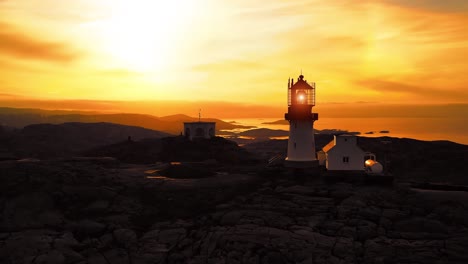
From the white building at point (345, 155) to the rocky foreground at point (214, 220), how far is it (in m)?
Answer: 2.49

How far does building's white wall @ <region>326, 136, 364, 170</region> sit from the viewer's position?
3781 cm

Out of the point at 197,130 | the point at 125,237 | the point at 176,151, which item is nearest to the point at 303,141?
the point at 125,237

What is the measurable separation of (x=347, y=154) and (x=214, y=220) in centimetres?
1581

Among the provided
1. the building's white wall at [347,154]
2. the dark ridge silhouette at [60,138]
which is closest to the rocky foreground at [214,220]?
the building's white wall at [347,154]

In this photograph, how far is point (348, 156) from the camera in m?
37.9

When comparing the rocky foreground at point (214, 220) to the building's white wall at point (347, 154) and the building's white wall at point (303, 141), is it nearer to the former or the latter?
the building's white wall at point (347, 154)

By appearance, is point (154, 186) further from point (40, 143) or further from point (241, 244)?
point (40, 143)

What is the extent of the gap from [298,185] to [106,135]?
12417cm

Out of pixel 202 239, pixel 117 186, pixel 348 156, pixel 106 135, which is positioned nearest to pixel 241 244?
pixel 202 239

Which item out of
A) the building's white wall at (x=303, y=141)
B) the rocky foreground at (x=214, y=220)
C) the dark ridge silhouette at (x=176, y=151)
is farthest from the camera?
the dark ridge silhouette at (x=176, y=151)

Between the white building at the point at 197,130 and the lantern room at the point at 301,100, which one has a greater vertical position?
the lantern room at the point at 301,100

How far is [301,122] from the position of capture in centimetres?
4041

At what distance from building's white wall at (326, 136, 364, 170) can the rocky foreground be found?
2650 millimetres

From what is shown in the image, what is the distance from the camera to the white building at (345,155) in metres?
37.8
